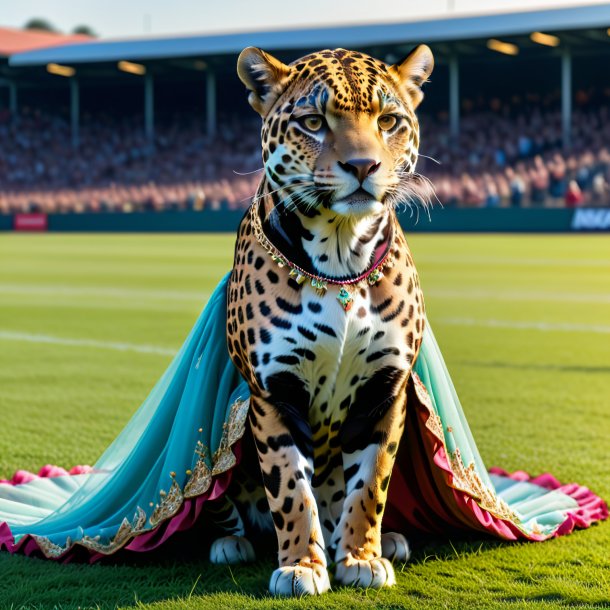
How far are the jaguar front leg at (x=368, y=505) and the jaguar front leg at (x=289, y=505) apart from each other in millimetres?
96

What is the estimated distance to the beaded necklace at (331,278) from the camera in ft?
10.8

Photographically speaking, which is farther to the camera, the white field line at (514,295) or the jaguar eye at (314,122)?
the white field line at (514,295)

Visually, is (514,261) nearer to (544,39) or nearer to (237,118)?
(544,39)

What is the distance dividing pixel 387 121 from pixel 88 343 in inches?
284

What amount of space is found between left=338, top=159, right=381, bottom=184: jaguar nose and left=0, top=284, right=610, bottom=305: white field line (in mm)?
10398

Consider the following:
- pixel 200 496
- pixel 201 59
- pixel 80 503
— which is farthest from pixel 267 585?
pixel 201 59

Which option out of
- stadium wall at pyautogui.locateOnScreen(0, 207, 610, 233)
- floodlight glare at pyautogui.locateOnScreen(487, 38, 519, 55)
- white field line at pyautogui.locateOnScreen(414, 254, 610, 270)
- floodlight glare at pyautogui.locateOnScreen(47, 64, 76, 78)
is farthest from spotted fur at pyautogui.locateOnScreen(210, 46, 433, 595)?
floodlight glare at pyautogui.locateOnScreen(47, 64, 76, 78)

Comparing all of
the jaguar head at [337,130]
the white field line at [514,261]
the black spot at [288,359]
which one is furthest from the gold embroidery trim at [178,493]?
the white field line at [514,261]

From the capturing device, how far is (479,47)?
39.8 m

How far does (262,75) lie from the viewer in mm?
3252

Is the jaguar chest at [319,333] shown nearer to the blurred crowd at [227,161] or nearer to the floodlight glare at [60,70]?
the blurred crowd at [227,161]

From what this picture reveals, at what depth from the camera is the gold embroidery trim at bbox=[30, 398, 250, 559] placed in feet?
11.8

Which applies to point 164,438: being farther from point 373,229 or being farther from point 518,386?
point 518,386

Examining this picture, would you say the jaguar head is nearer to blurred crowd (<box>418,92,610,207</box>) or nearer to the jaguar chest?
the jaguar chest
